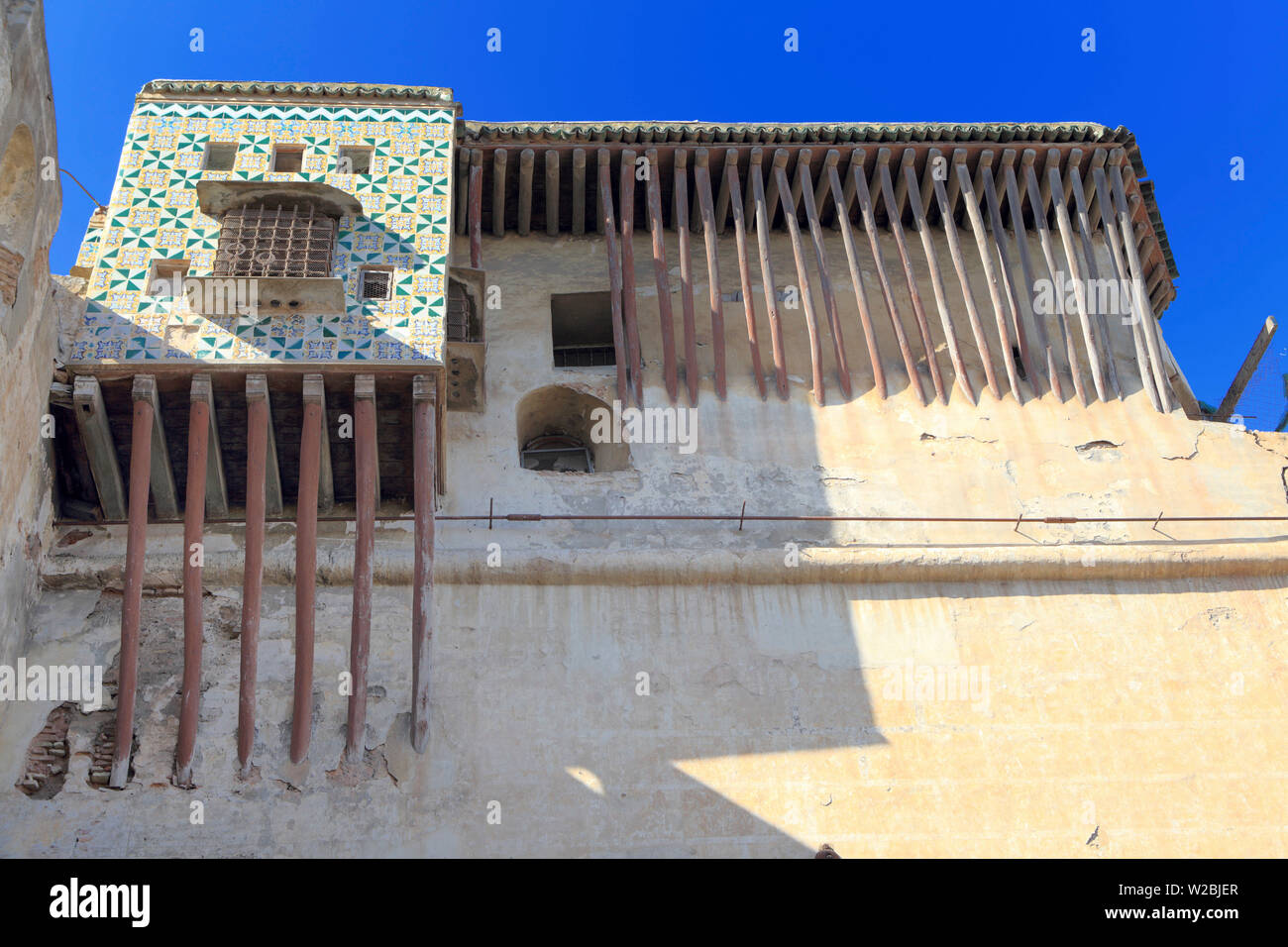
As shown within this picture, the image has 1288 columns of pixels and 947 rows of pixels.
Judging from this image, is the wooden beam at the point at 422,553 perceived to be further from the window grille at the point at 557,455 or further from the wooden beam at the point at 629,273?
the wooden beam at the point at 629,273

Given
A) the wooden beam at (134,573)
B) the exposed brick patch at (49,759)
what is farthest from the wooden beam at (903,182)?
the exposed brick patch at (49,759)

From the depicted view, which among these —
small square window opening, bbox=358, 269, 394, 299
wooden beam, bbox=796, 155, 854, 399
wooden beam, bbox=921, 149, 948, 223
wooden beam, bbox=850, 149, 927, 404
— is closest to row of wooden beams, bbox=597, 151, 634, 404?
wooden beam, bbox=796, 155, 854, 399

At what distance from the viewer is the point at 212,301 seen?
36.0ft

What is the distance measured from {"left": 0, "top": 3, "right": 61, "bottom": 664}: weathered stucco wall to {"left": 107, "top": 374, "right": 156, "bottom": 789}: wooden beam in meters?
0.70

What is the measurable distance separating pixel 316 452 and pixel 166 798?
2573 millimetres

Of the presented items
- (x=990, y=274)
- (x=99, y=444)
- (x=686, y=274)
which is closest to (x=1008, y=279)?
(x=990, y=274)

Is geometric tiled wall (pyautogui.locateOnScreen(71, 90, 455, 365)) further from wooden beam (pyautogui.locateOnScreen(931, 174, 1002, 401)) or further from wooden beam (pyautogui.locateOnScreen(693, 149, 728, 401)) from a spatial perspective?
wooden beam (pyautogui.locateOnScreen(931, 174, 1002, 401))

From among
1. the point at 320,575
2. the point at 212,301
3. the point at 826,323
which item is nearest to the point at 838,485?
the point at 826,323

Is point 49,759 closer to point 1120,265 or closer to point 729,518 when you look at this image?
point 729,518

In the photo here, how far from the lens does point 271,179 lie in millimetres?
11805

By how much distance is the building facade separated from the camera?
1023 cm

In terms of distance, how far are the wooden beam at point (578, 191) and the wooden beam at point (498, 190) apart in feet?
2.06

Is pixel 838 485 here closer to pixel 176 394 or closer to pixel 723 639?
pixel 723 639

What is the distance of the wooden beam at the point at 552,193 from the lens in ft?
44.0
